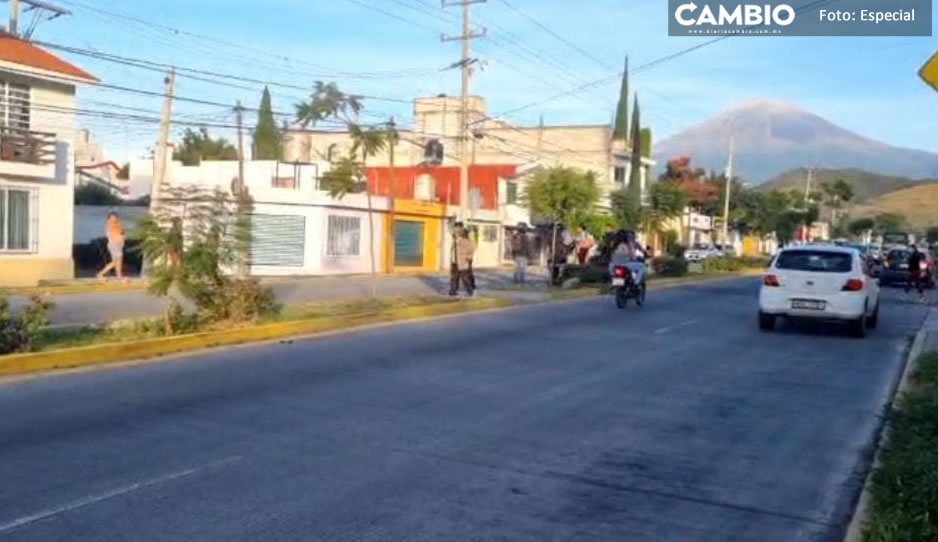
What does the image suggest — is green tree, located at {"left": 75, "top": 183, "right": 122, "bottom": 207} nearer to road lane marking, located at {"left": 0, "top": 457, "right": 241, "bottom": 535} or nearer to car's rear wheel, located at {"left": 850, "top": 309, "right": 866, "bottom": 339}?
car's rear wheel, located at {"left": 850, "top": 309, "right": 866, "bottom": 339}

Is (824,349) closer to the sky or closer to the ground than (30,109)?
closer to the ground

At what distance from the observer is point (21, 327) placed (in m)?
12.2

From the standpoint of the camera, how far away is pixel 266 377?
1149 cm

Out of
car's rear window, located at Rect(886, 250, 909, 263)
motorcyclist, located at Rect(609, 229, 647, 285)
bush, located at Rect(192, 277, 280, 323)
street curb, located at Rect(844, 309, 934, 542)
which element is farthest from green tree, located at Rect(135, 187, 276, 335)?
car's rear window, located at Rect(886, 250, 909, 263)

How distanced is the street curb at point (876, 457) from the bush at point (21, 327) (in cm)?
935

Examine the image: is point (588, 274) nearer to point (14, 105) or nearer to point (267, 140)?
point (14, 105)

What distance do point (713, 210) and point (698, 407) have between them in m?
83.2

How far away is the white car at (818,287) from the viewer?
60.2 ft

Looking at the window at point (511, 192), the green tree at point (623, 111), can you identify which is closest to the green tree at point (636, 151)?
the green tree at point (623, 111)

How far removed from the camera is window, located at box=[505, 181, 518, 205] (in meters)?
56.9

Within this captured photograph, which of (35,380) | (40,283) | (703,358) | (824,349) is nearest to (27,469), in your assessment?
(35,380)

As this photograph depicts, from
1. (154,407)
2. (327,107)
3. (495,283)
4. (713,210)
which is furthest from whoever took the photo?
(713,210)

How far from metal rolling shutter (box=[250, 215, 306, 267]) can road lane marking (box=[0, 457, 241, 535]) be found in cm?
3148

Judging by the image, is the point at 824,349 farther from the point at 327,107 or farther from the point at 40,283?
the point at 327,107
